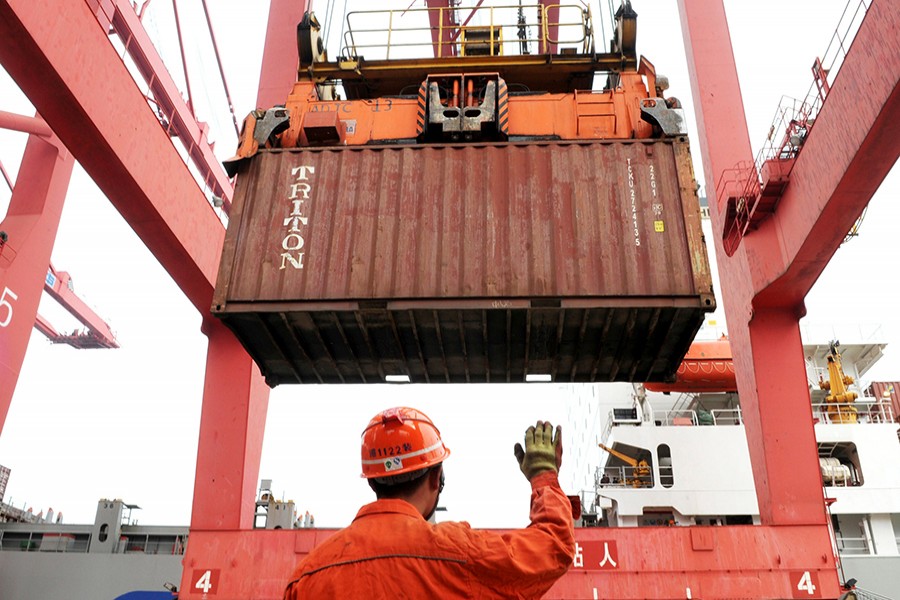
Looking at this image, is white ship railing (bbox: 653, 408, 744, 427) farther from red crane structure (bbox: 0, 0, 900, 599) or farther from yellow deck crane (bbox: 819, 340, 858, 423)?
red crane structure (bbox: 0, 0, 900, 599)

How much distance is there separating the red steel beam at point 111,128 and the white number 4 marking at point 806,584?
8.92 meters

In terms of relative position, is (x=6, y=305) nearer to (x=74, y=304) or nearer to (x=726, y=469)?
(x=726, y=469)

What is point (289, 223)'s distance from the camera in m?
7.66

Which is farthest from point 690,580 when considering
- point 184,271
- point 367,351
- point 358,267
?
point 184,271

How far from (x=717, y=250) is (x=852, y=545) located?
7.82m

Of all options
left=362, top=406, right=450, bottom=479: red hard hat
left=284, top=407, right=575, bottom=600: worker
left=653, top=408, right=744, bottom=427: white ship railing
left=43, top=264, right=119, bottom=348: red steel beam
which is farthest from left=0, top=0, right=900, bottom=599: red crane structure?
left=43, top=264, right=119, bottom=348: red steel beam

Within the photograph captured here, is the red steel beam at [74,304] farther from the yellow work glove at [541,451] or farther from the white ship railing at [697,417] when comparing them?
the yellow work glove at [541,451]

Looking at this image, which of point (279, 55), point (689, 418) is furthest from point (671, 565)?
point (279, 55)

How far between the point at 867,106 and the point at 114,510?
16.1 meters

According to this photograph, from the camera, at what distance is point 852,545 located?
1545cm

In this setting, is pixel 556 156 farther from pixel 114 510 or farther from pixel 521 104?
pixel 114 510

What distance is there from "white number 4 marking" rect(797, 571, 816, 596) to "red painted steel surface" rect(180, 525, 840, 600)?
0.04 meters

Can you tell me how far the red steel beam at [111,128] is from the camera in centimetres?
724

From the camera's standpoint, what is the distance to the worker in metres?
2.06
